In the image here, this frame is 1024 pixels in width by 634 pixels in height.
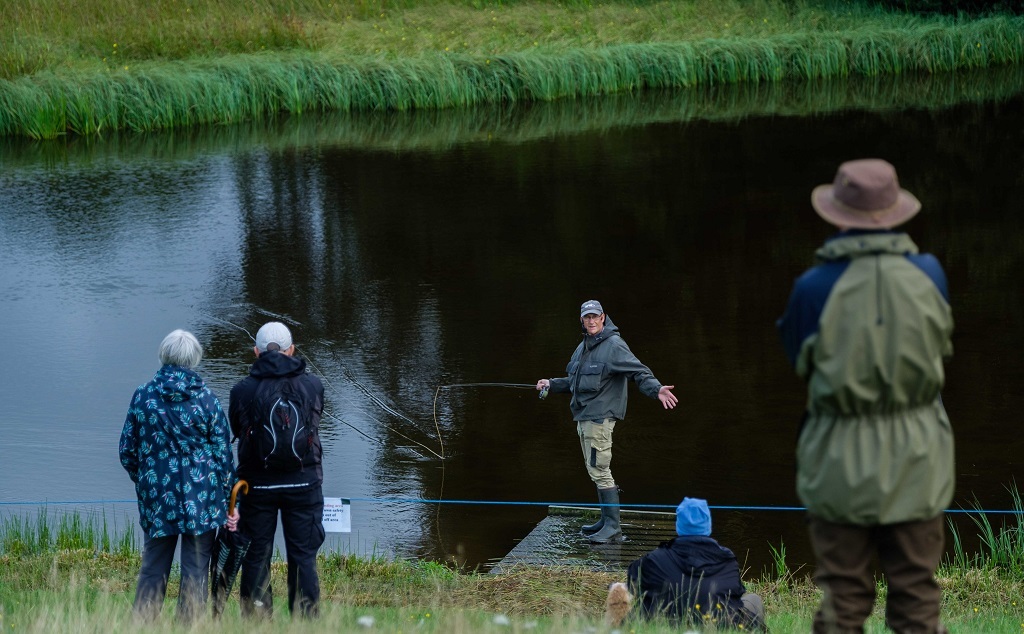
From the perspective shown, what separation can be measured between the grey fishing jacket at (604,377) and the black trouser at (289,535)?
2447mm

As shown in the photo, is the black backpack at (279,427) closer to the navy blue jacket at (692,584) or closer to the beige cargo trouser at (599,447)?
the navy blue jacket at (692,584)

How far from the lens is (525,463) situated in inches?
376

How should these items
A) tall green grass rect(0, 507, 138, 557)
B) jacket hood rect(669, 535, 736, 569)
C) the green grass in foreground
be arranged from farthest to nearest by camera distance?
tall green grass rect(0, 507, 138, 557), the green grass in foreground, jacket hood rect(669, 535, 736, 569)

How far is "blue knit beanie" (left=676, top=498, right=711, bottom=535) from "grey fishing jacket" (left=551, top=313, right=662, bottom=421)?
2339 millimetres

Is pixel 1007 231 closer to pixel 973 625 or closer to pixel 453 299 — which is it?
pixel 453 299

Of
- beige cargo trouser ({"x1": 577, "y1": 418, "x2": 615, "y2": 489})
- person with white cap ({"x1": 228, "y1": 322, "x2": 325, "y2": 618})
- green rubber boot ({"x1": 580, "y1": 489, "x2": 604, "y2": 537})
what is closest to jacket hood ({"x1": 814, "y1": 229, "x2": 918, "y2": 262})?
person with white cap ({"x1": 228, "y1": 322, "x2": 325, "y2": 618})

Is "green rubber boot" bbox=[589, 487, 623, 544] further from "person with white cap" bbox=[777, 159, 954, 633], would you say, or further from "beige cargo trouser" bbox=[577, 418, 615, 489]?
"person with white cap" bbox=[777, 159, 954, 633]

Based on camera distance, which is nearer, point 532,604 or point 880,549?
point 880,549

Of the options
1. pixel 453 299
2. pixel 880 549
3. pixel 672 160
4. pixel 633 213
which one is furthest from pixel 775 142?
pixel 880 549

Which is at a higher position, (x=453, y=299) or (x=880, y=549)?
(x=880, y=549)

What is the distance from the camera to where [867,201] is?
3717mm

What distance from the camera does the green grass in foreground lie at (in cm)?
563

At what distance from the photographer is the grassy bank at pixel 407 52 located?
2280 centimetres

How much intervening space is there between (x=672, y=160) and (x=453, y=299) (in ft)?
25.5
